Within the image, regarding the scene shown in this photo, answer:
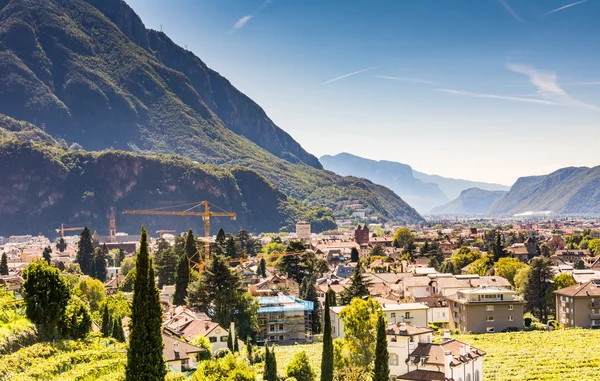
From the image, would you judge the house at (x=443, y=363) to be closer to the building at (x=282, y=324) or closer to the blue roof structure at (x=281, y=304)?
the building at (x=282, y=324)

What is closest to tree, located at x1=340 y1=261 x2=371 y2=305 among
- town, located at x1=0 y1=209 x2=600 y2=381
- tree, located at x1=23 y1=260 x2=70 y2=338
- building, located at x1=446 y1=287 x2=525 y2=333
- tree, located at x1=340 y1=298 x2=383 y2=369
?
town, located at x1=0 y1=209 x2=600 y2=381

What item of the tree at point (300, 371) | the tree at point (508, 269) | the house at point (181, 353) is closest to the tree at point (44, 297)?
the house at point (181, 353)

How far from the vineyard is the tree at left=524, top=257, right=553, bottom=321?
1162 centimetres

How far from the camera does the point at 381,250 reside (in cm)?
14525

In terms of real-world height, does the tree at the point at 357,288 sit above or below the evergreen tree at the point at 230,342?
above

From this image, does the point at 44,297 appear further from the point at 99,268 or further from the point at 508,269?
the point at 99,268

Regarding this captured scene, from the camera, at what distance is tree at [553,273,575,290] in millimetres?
78681

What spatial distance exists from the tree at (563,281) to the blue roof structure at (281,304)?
29.0 m

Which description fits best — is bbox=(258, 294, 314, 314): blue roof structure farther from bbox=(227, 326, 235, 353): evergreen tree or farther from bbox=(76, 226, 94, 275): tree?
bbox=(76, 226, 94, 275): tree

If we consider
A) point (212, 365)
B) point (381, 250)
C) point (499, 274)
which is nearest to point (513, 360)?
point (212, 365)

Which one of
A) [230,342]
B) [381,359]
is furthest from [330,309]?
[381,359]

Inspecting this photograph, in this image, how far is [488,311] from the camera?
2625 inches

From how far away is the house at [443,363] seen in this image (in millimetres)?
41125

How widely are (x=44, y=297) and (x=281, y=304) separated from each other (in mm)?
41277
